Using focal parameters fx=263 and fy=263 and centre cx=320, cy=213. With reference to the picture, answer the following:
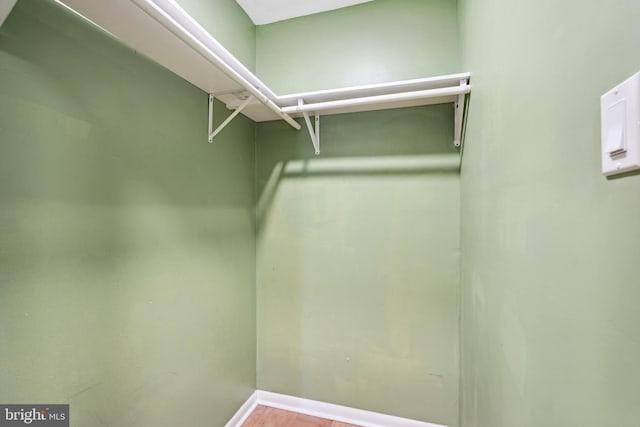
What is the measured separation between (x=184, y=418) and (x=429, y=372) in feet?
4.68

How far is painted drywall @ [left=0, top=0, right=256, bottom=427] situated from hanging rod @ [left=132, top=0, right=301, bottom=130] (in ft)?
0.93

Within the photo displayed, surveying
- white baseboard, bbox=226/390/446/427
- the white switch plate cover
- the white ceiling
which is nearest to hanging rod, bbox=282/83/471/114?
the white ceiling

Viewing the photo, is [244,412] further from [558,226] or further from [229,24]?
[229,24]

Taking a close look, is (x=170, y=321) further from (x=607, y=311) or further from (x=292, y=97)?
(x=607, y=311)

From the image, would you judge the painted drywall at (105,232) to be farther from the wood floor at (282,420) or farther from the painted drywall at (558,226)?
the painted drywall at (558,226)

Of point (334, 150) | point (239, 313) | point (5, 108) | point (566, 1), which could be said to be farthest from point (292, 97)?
point (239, 313)

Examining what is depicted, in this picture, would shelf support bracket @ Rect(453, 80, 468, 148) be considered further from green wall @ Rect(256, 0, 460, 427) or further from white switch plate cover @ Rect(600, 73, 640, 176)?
white switch plate cover @ Rect(600, 73, 640, 176)

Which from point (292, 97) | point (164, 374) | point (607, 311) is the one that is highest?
point (292, 97)

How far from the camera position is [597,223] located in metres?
0.37

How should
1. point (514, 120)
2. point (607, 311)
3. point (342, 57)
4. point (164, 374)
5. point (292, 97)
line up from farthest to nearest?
point (342, 57) → point (292, 97) → point (164, 374) → point (514, 120) → point (607, 311)

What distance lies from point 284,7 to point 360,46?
1.90 feet

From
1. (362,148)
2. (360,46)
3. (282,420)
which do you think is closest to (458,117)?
(362,148)

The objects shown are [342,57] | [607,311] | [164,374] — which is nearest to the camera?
[607,311]

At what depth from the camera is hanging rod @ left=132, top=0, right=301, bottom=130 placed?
83 centimetres
